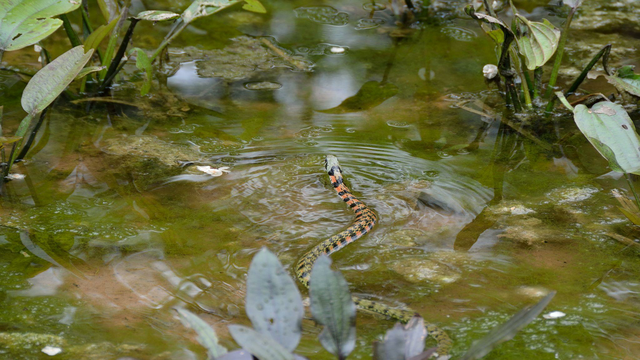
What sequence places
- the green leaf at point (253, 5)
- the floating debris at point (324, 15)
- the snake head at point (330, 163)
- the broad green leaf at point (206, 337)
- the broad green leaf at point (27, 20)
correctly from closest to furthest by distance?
the broad green leaf at point (206, 337)
the broad green leaf at point (27, 20)
the snake head at point (330, 163)
the green leaf at point (253, 5)
the floating debris at point (324, 15)

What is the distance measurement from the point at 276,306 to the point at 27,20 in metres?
3.75

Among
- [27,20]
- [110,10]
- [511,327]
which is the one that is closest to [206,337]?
[511,327]

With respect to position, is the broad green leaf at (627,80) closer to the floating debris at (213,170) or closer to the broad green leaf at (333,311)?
the floating debris at (213,170)

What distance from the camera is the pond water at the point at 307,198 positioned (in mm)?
3318

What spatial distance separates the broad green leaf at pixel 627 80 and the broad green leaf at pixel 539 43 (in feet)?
2.56

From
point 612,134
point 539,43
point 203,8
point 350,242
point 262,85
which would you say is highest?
point 203,8

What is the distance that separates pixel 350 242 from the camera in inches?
170

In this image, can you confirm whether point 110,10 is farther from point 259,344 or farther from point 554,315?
point 554,315

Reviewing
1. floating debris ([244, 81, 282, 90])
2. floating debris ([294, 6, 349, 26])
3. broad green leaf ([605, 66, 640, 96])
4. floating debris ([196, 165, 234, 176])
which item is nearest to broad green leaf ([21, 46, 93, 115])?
floating debris ([196, 165, 234, 176])

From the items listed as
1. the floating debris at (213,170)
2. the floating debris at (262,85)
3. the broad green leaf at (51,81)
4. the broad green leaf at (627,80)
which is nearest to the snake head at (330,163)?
the floating debris at (213,170)

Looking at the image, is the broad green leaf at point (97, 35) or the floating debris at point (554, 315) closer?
the floating debris at point (554, 315)

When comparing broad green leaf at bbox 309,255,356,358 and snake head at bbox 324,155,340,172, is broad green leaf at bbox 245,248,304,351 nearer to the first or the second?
broad green leaf at bbox 309,255,356,358

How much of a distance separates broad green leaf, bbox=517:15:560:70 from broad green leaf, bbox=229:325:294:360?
143 inches

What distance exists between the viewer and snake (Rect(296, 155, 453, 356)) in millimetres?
3257
